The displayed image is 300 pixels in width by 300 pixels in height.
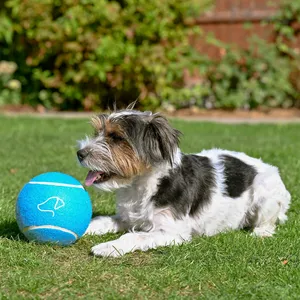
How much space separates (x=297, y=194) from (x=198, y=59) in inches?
351

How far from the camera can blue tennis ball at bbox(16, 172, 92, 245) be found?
519cm

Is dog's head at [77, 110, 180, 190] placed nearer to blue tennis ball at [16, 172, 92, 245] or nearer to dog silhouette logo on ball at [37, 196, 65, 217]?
blue tennis ball at [16, 172, 92, 245]

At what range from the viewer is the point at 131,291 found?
Result: 173 inches

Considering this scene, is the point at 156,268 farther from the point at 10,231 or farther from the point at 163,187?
the point at 10,231

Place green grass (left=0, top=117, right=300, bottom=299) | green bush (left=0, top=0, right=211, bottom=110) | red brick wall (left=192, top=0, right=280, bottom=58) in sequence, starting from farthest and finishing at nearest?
1. red brick wall (left=192, top=0, right=280, bottom=58)
2. green bush (left=0, top=0, right=211, bottom=110)
3. green grass (left=0, top=117, right=300, bottom=299)

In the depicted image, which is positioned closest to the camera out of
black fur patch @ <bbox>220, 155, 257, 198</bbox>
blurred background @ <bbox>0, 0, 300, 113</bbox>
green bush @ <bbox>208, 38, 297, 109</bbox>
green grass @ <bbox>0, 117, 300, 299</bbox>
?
green grass @ <bbox>0, 117, 300, 299</bbox>

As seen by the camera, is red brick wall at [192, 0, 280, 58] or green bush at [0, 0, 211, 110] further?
red brick wall at [192, 0, 280, 58]

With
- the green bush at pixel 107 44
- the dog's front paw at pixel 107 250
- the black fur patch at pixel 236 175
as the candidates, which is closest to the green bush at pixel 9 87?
the green bush at pixel 107 44

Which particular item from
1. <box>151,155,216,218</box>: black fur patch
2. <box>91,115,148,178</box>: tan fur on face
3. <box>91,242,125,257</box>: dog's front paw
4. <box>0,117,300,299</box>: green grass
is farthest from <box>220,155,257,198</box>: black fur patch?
<box>91,242,125,257</box>: dog's front paw

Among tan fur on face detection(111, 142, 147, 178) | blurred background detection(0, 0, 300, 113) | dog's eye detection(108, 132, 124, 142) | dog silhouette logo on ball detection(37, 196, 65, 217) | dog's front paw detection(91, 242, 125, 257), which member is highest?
dog's eye detection(108, 132, 124, 142)

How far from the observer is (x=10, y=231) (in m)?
5.85

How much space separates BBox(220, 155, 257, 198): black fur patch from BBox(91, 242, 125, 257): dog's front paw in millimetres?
1357

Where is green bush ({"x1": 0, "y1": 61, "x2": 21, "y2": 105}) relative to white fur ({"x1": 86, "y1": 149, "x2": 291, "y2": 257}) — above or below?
below

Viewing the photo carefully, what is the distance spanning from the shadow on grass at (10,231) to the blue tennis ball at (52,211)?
1.10ft
